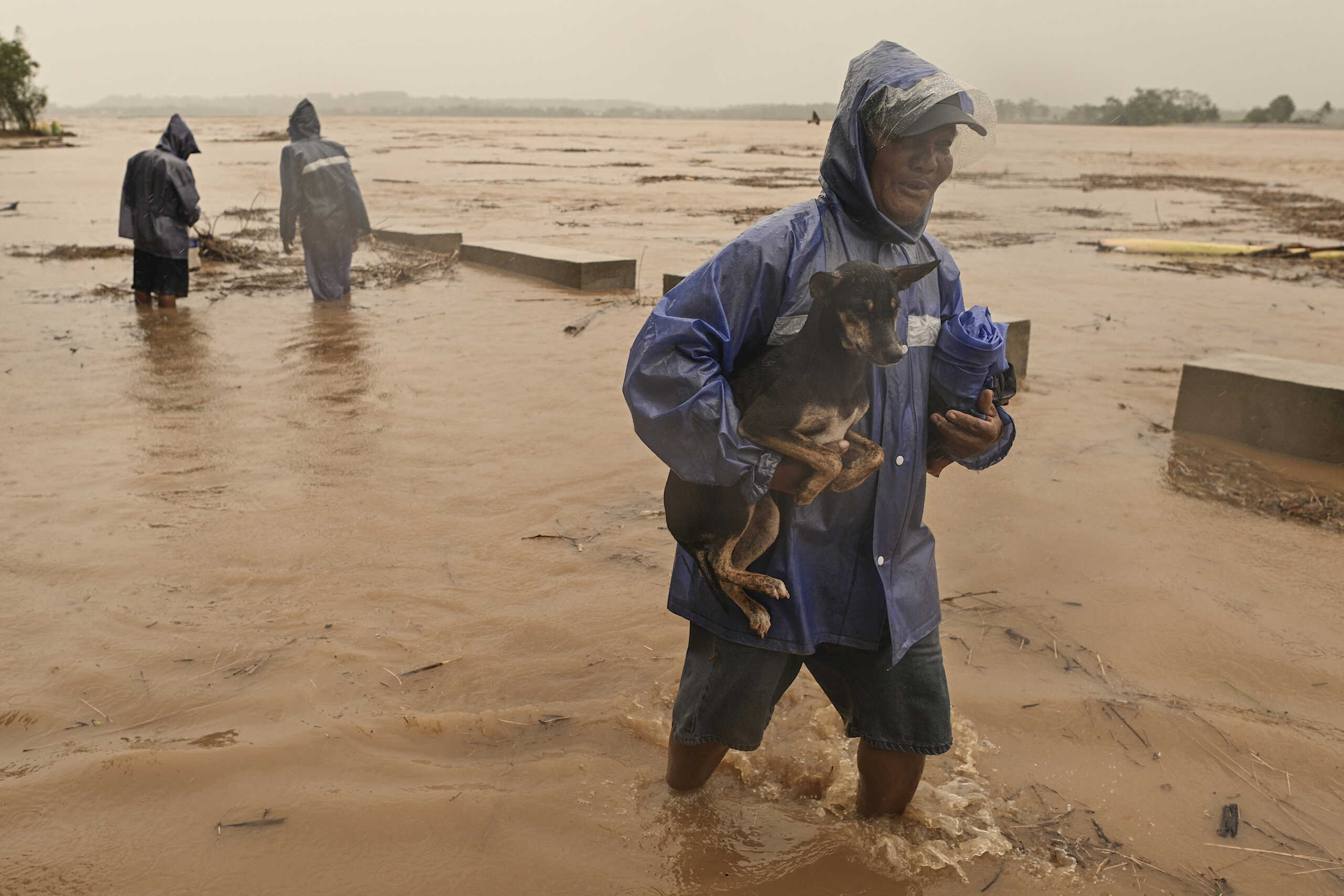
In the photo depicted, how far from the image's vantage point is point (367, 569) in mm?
4602

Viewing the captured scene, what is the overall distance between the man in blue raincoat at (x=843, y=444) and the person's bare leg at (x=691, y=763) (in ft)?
0.34

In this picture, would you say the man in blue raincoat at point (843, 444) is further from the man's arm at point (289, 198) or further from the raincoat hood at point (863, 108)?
the man's arm at point (289, 198)

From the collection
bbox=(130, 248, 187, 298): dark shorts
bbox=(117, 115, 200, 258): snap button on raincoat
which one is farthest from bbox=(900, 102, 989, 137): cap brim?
bbox=(130, 248, 187, 298): dark shorts

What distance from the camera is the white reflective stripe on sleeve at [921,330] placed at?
8.10 feet

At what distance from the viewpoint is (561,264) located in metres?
11.7

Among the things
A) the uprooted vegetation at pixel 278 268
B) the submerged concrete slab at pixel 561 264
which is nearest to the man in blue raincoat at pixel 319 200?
the uprooted vegetation at pixel 278 268

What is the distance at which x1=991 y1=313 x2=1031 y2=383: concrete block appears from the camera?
25.0 ft

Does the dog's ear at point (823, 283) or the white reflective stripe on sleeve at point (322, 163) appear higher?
the white reflective stripe on sleeve at point (322, 163)

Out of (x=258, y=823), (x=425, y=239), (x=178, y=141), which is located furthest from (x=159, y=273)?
(x=258, y=823)

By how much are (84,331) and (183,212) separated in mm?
1606

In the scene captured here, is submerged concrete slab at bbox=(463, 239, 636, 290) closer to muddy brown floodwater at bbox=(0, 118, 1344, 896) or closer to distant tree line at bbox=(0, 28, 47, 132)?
muddy brown floodwater at bbox=(0, 118, 1344, 896)

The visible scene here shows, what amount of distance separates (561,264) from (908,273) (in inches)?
385

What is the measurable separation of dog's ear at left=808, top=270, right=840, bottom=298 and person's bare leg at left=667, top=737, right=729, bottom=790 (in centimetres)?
128

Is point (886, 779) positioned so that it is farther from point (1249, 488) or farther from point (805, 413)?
point (1249, 488)
